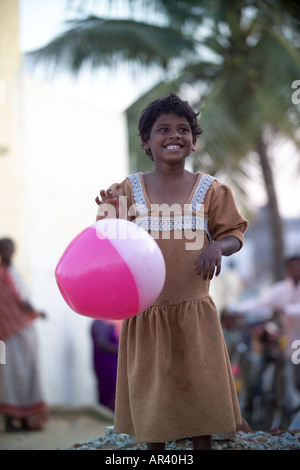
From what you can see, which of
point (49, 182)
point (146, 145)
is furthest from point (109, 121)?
point (146, 145)

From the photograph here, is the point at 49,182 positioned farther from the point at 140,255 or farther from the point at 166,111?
the point at 140,255

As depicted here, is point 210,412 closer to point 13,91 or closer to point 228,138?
point 13,91

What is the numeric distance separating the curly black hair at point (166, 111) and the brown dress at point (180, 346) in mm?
258

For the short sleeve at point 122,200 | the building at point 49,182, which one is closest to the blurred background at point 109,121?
the building at point 49,182

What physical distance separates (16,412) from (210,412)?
438cm

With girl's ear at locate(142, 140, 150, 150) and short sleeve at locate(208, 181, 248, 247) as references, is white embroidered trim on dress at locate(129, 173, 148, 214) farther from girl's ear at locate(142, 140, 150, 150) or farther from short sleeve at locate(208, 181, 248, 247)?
short sleeve at locate(208, 181, 248, 247)

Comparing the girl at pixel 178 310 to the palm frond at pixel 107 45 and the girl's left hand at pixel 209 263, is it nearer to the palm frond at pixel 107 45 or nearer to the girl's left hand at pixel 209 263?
the girl's left hand at pixel 209 263

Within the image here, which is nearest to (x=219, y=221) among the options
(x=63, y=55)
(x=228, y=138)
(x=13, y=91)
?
(x=13, y=91)

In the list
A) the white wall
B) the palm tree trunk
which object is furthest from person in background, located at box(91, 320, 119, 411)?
the palm tree trunk

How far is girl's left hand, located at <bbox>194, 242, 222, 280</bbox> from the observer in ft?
8.20

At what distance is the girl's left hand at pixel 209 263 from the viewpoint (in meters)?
2.50

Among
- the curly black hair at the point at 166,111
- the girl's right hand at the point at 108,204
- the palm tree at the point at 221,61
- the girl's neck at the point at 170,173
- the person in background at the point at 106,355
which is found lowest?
the person in background at the point at 106,355

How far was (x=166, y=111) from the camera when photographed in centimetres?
270

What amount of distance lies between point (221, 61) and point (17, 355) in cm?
596
